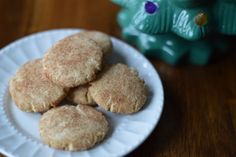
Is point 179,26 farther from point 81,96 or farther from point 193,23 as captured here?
point 81,96

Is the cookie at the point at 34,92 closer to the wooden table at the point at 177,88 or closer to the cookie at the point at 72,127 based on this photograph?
the cookie at the point at 72,127

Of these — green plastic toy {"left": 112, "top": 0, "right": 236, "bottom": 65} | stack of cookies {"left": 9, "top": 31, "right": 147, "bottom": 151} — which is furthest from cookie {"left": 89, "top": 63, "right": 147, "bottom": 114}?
green plastic toy {"left": 112, "top": 0, "right": 236, "bottom": 65}

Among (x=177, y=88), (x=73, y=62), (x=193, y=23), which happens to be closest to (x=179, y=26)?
(x=193, y=23)

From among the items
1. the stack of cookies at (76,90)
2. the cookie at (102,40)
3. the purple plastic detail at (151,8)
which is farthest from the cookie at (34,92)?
the purple plastic detail at (151,8)

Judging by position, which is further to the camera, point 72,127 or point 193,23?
point 193,23

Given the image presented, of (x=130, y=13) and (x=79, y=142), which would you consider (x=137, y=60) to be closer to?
(x=130, y=13)

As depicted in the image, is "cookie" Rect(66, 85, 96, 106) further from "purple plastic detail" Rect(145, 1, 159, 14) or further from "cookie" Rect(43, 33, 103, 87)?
"purple plastic detail" Rect(145, 1, 159, 14)
